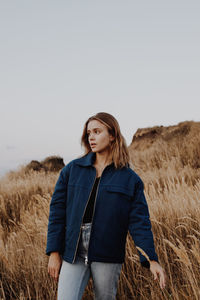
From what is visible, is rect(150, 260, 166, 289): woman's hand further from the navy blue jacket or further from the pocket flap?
the pocket flap

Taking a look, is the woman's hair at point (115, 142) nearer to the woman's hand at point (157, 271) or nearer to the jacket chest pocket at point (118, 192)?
the jacket chest pocket at point (118, 192)

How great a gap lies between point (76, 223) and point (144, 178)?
4875mm

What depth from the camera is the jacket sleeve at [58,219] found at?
2.00 m

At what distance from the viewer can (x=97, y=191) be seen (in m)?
2.01

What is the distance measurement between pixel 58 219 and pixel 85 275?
44 cm

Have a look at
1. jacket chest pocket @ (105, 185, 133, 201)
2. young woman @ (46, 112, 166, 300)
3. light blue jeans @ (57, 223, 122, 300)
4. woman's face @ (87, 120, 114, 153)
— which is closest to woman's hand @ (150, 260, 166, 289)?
young woman @ (46, 112, 166, 300)

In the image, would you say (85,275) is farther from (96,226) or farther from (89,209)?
(89,209)

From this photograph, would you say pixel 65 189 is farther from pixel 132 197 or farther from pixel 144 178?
pixel 144 178

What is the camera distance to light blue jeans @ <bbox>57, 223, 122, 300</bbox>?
6.10 feet

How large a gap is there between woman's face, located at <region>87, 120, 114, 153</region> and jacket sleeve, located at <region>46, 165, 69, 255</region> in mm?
319

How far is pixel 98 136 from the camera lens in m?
2.18

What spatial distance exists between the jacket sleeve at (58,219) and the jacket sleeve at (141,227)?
1.69 ft

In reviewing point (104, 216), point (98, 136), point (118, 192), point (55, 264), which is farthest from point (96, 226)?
point (98, 136)

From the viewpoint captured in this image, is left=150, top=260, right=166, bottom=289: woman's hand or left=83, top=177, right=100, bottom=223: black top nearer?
left=150, top=260, right=166, bottom=289: woman's hand
